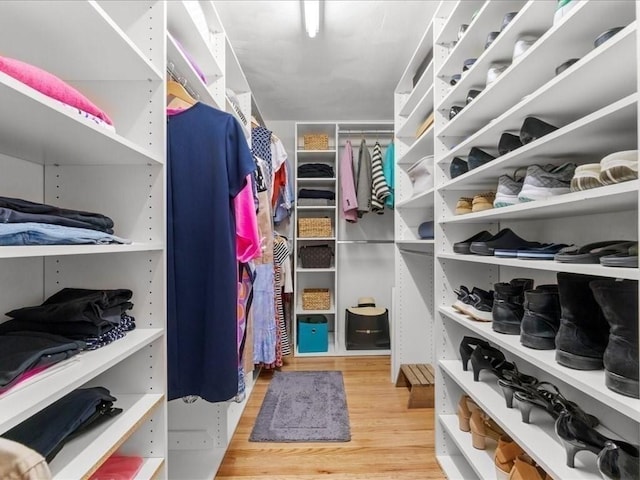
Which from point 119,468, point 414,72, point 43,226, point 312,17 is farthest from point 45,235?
point 414,72

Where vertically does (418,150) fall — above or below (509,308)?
above

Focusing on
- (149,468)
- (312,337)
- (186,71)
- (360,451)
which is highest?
(186,71)

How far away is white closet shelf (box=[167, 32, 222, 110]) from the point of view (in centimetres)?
114

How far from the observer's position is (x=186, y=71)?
50.8 inches

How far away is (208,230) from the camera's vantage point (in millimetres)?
1110

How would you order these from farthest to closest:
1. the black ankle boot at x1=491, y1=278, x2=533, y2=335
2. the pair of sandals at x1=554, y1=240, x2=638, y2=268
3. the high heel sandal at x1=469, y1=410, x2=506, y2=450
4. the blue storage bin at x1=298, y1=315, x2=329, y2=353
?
the blue storage bin at x1=298, y1=315, x2=329, y2=353 < the high heel sandal at x1=469, y1=410, x2=506, y2=450 < the black ankle boot at x1=491, y1=278, x2=533, y2=335 < the pair of sandals at x1=554, y1=240, x2=638, y2=268

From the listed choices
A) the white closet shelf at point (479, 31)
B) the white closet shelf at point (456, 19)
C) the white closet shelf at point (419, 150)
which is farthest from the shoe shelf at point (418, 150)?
the white closet shelf at point (456, 19)

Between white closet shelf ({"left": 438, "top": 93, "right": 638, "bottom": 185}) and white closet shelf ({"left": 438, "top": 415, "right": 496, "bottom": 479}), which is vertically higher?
white closet shelf ({"left": 438, "top": 93, "right": 638, "bottom": 185})

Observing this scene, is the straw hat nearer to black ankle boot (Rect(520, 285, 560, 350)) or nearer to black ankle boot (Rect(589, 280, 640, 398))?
black ankle boot (Rect(520, 285, 560, 350))

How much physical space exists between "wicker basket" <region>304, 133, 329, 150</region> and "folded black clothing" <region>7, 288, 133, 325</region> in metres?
2.24

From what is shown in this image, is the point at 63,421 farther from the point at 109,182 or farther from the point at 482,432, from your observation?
the point at 482,432

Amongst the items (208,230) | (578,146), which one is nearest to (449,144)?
(578,146)

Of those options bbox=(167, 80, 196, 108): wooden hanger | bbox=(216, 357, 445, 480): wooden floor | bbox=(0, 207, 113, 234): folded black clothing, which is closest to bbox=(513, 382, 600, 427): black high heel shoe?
bbox=(216, 357, 445, 480): wooden floor

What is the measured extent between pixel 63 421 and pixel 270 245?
4.41 ft
